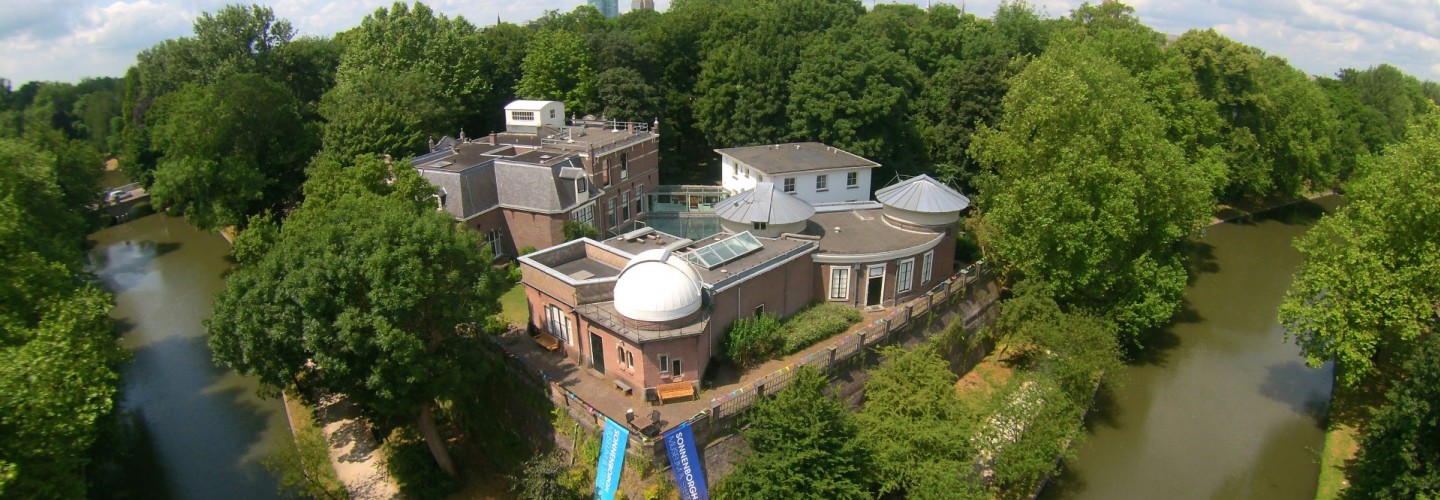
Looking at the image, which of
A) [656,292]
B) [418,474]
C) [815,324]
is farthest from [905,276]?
[418,474]

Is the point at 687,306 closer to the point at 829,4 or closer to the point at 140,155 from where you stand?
the point at 829,4

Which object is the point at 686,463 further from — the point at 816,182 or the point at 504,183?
the point at 816,182

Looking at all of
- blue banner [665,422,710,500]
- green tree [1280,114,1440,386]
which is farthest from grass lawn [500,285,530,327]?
green tree [1280,114,1440,386]

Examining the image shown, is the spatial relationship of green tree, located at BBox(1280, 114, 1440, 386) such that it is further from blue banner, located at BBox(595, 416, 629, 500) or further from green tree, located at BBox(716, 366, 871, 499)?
blue banner, located at BBox(595, 416, 629, 500)

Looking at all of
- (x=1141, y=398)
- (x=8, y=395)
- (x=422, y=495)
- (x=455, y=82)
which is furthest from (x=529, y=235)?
(x=1141, y=398)

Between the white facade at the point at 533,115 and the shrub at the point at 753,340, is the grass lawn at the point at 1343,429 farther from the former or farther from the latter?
the white facade at the point at 533,115
